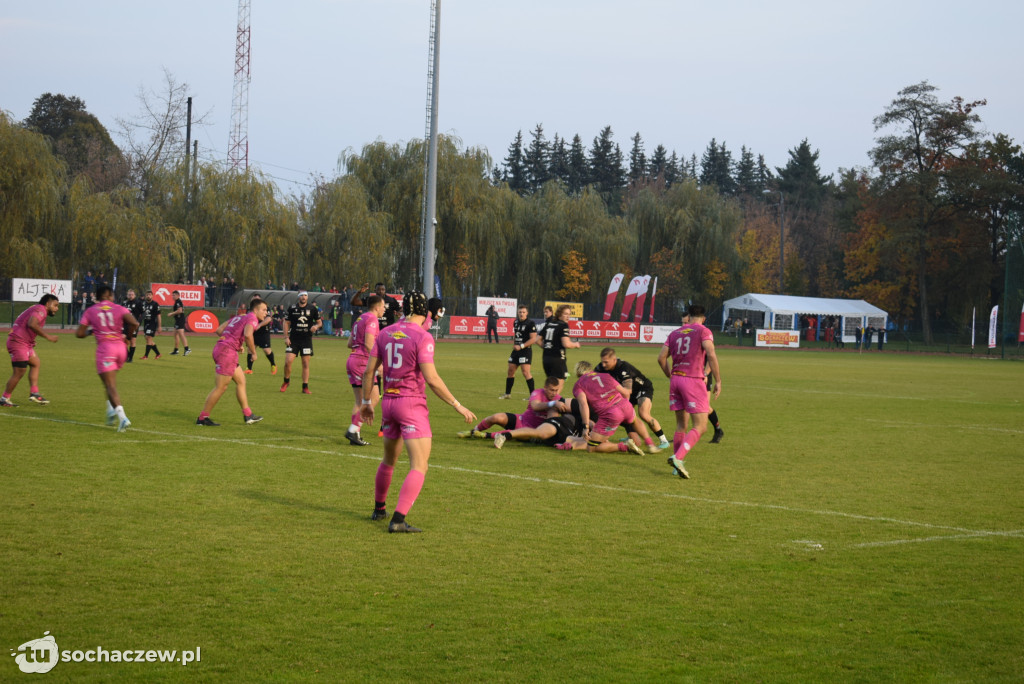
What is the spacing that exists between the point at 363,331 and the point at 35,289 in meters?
35.6

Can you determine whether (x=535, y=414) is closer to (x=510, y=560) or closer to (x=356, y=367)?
(x=356, y=367)

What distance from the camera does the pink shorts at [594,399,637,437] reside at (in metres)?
12.9

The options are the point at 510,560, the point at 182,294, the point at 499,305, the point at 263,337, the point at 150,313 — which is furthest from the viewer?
the point at 499,305

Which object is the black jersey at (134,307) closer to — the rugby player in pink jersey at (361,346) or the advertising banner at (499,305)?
the rugby player in pink jersey at (361,346)

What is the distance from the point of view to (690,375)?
37.7 feet

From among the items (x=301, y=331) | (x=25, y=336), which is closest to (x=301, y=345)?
(x=301, y=331)

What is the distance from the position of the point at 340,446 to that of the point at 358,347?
2.01 meters

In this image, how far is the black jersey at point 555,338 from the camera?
16781 mm

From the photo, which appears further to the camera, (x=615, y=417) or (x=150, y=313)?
(x=150, y=313)

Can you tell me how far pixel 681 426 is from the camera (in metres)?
11.5

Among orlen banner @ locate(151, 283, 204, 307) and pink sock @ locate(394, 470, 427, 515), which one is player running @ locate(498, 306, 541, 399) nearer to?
pink sock @ locate(394, 470, 427, 515)

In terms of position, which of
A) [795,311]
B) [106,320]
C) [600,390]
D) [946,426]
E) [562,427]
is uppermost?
[795,311]

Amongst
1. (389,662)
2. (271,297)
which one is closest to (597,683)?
(389,662)

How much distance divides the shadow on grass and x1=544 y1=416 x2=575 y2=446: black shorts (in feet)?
15.5
